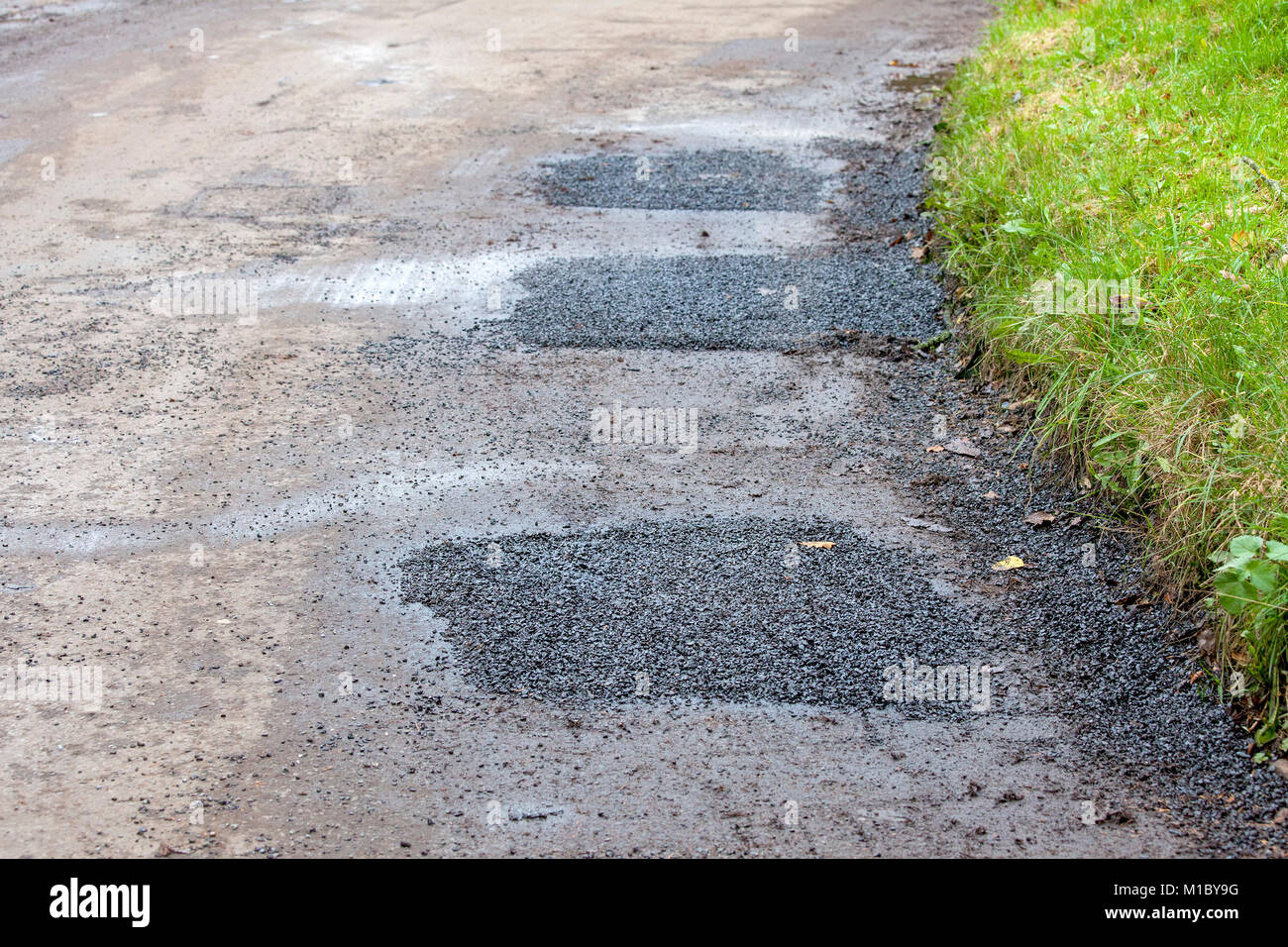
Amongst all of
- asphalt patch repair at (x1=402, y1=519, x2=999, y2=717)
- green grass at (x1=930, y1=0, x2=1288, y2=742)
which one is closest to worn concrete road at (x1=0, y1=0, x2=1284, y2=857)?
asphalt patch repair at (x1=402, y1=519, x2=999, y2=717)

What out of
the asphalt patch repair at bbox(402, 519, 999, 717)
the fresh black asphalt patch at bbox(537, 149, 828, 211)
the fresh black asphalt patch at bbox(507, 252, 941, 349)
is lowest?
the asphalt patch repair at bbox(402, 519, 999, 717)

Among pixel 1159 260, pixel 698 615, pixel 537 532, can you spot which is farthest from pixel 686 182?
pixel 698 615

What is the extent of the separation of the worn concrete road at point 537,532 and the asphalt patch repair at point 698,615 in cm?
2

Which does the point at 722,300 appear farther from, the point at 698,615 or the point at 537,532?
the point at 698,615

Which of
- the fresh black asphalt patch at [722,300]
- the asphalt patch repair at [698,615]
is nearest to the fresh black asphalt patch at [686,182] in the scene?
the fresh black asphalt patch at [722,300]

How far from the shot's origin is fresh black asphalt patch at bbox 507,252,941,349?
6523 mm

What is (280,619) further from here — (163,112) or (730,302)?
(163,112)

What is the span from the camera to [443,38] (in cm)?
1284

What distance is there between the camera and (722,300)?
6918mm

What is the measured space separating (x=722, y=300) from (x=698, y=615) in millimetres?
3115

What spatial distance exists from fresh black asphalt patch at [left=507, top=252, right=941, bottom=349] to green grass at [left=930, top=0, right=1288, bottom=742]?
40cm

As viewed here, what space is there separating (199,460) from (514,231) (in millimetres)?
3199

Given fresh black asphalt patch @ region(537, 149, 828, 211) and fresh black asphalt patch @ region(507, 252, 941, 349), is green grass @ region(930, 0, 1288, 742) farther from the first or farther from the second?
fresh black asphalt patch @ region(537, 149, 828, 211)
